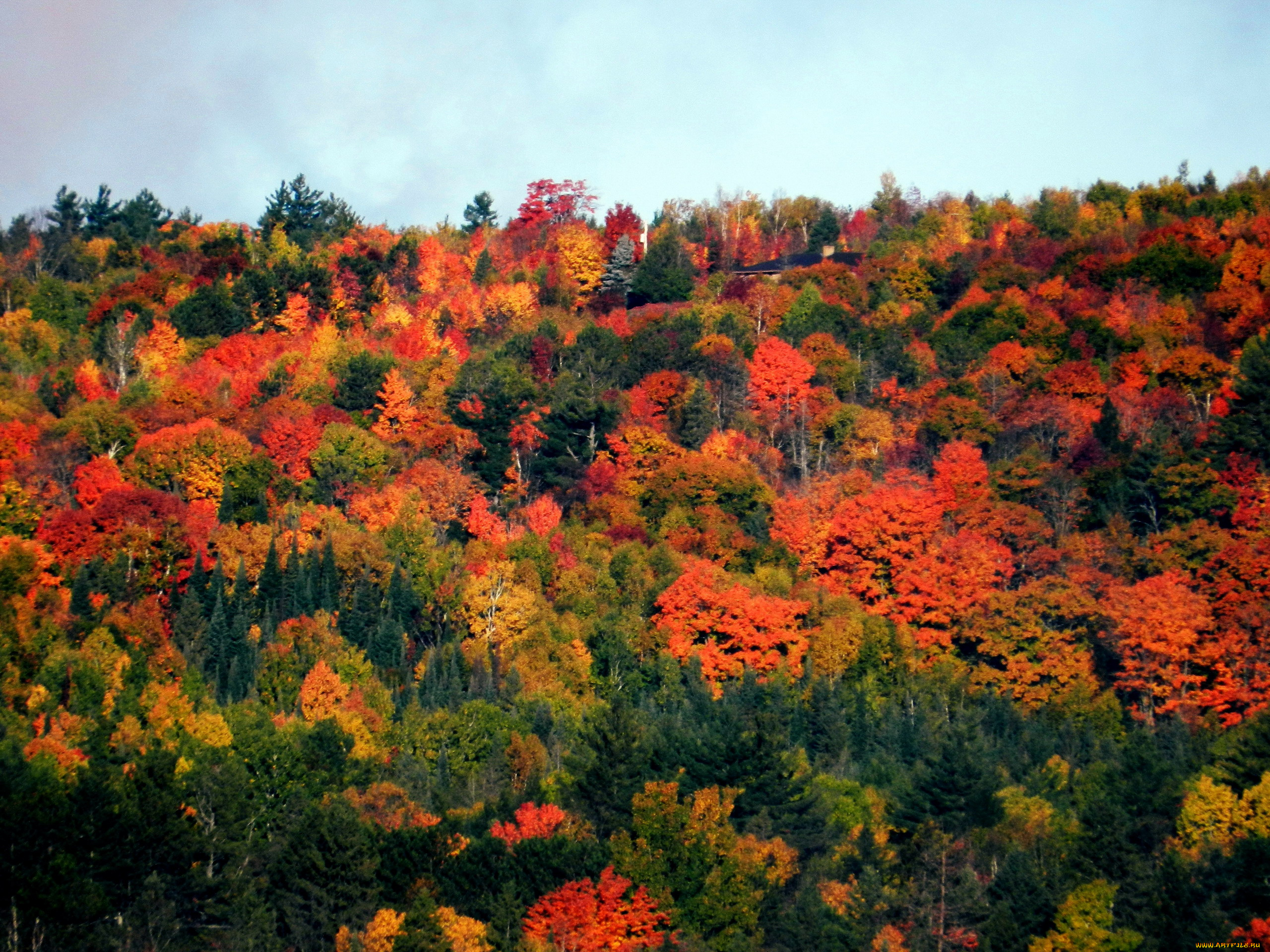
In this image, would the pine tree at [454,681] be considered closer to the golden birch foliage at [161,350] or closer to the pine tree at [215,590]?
the pine tree at [215,590]

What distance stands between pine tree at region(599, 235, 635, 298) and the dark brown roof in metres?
7.91

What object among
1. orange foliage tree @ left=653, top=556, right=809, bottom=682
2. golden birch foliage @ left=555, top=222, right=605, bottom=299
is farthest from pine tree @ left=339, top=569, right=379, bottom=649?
golden birch foliage @ left=555, top=222, right=605, bottom=299

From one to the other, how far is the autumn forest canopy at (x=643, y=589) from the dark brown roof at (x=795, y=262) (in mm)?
734

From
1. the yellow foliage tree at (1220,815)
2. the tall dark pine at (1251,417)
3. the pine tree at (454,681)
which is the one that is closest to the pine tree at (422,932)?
the pine tree at (454,681)

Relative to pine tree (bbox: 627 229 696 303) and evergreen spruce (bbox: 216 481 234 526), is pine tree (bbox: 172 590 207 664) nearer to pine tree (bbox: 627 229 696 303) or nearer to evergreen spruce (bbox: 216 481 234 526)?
evergreen spruce (bbox: 216 481 234 526)

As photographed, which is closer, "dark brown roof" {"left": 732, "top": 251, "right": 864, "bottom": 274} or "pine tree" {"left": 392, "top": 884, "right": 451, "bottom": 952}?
"pine tree" {"left": 392, "top": 884, "right": 451, "bottom": 952}

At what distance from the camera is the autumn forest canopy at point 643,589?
46.4 m

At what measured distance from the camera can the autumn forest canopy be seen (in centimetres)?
4644

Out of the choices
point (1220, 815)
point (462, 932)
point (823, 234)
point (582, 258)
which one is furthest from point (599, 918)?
point (823, 234)

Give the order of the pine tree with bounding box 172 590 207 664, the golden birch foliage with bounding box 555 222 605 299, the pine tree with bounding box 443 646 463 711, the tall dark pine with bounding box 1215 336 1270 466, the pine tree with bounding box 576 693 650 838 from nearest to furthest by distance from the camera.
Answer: the pine tree with bounding box 576 693 650 838
the pine tree with bounding box 443 646 463 711
the pine tree with bounding box 172 590 207 664
the tall dark pine with bounding box 1215 336 1270 466
the golden birch foliage with bounding box 555 222 605 299

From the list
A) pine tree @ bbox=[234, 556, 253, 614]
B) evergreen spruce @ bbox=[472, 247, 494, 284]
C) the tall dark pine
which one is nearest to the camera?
pine tree @ bbox=[234, 556, 253, 614]

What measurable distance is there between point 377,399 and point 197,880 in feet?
128

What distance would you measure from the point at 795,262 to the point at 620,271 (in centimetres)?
1386

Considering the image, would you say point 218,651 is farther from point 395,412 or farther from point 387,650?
point 395,412
